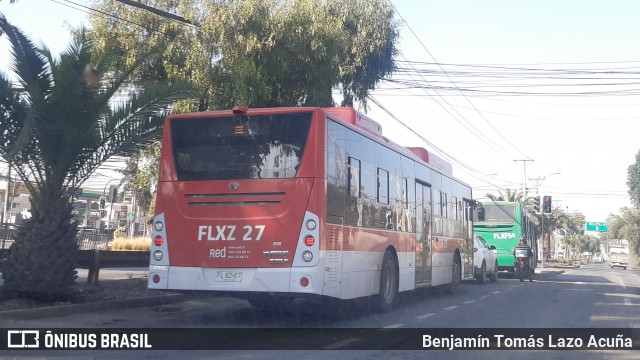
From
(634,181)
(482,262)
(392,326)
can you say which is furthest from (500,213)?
(634,181)

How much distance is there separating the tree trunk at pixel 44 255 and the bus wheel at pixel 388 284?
5.48 metres

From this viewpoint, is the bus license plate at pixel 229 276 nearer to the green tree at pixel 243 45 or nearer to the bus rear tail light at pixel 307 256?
the bus rear tail light at pixel 307 256

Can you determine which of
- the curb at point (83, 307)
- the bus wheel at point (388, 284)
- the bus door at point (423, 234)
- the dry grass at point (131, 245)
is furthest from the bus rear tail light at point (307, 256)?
the dry grass at point (131, 245)

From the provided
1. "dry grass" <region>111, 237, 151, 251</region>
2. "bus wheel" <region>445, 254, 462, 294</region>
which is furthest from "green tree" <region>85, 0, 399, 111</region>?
"dry grass" <region>111, 237, 151, 251</region>

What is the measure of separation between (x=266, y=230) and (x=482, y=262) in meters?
16.5

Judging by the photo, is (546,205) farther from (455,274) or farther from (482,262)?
(455,274)

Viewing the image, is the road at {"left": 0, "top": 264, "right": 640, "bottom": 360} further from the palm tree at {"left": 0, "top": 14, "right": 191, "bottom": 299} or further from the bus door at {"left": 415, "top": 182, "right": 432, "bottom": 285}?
the palm tree at {"left": 0, "top": 14, "right": 191, "bottom": 299}

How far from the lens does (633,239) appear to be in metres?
93.2

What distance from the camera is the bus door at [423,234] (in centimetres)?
1467

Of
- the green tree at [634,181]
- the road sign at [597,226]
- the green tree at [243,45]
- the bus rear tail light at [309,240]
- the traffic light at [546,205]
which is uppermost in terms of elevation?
the green tree at [634,181]

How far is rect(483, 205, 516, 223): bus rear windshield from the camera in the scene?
102ft

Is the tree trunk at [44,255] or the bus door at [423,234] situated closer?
the tree trunk at [44,255]

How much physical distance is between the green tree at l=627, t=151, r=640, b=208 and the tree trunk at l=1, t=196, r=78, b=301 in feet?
261

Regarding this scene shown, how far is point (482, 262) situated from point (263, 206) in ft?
53.9
